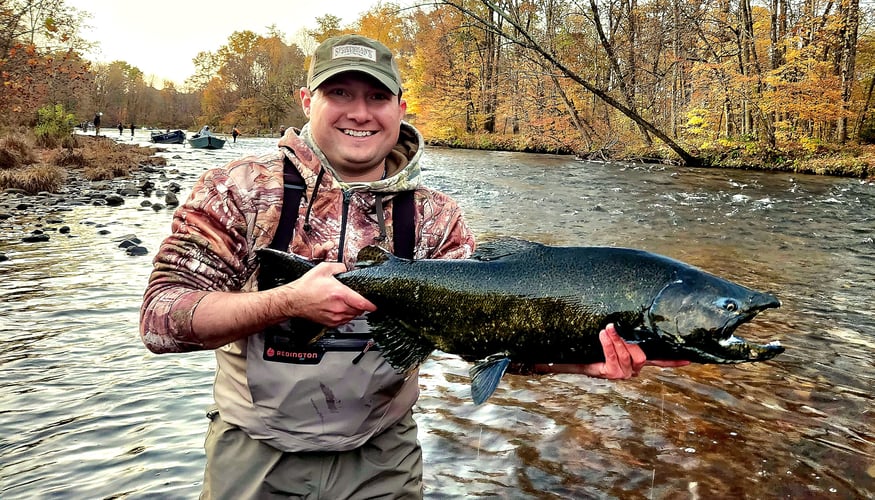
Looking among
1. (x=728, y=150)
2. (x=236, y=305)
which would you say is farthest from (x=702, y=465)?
(x=728, y=150)

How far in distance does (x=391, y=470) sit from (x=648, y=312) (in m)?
1.37

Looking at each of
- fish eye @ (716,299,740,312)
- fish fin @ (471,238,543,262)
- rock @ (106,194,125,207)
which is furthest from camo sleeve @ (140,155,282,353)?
rock @ (106,194,125,207)

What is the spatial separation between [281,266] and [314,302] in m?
0.27

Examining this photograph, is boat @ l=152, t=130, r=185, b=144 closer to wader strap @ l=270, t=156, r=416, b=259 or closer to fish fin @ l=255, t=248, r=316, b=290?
wader strap @ l=270, t=156, r=416, b=259

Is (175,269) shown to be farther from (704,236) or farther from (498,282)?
(704,236)

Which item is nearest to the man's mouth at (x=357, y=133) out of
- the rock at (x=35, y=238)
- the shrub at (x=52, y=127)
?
the rock at (x=35, y=238)

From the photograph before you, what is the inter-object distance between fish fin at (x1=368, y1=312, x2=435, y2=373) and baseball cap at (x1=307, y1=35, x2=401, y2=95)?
3.68ft

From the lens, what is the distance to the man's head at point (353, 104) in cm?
288

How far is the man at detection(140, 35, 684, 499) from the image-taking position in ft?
7.72

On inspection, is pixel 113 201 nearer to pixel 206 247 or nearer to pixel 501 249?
pixel 206 247

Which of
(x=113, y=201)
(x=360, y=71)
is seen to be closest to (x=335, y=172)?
(x=360, y=71)

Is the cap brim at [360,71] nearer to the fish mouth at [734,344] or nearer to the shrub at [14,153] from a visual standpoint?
the fish mouth at [734,344]

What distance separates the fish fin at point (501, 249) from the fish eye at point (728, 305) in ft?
2.44

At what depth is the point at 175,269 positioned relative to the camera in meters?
2.45
